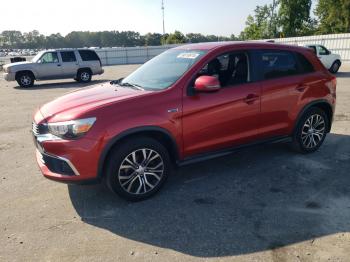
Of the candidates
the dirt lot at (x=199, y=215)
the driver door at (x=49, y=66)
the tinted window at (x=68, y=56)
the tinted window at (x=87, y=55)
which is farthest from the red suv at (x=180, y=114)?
the tinted window at (x=87, y=55)

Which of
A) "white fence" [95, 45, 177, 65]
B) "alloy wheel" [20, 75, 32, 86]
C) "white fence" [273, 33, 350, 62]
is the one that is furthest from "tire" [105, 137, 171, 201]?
"white fence" [95, 45, 177, 65]

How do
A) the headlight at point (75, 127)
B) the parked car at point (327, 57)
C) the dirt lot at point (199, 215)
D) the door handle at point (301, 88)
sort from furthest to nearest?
1. the parked car at point (327, 57)
2. the door handle at point (301, 88)
3. the headlight at point (75, 127)
4. the dirt lot at point (199, 215)

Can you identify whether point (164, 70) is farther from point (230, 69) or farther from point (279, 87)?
point (279, 87)

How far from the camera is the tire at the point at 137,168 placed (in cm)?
Answer: 378

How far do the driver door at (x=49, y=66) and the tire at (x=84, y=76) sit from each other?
3.57 ft

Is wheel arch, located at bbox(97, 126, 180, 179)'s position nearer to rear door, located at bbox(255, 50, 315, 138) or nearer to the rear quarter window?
rear door, located at bbox(255, 50, 315, 138)

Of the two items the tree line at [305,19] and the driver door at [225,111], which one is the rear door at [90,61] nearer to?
the driver door at [225,111]

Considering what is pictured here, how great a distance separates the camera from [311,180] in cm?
458

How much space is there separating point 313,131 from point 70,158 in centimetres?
397

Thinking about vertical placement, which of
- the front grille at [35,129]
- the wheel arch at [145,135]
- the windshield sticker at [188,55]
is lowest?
the wheel arch at [145,135]

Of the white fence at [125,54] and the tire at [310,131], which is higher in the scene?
the white fence at [125,54]

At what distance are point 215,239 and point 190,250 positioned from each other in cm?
30

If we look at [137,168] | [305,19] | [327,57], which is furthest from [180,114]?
[305,19]

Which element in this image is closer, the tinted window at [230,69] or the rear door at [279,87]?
the tinted window at [230,69]
